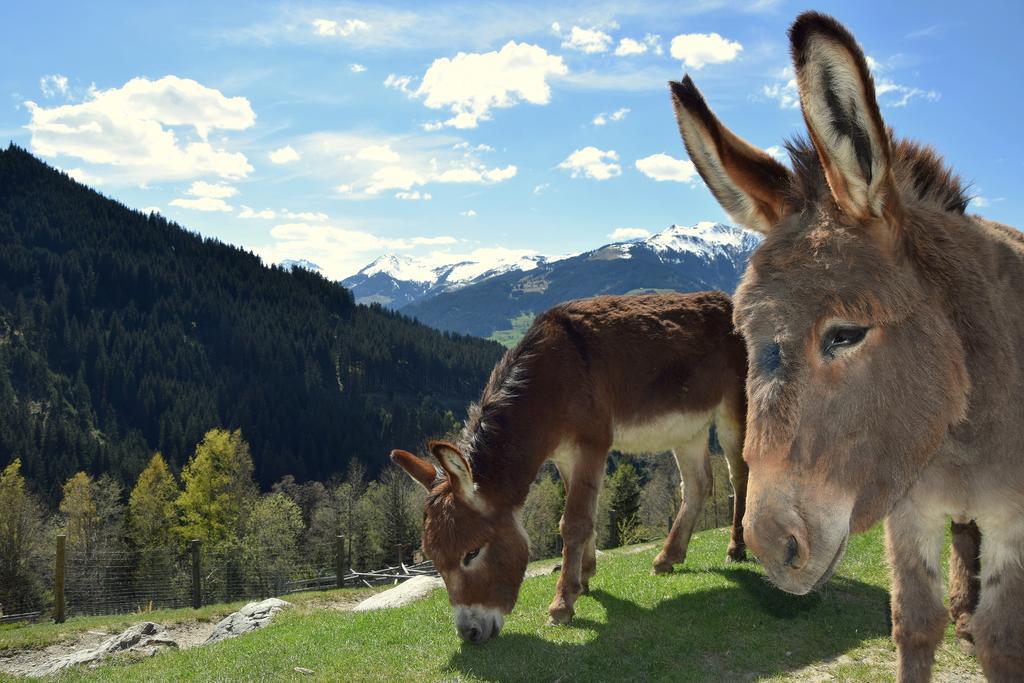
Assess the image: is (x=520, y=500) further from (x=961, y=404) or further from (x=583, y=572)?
(x=961, y=404)

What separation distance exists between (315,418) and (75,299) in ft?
260

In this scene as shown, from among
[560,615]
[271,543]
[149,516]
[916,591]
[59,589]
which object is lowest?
[271,543]

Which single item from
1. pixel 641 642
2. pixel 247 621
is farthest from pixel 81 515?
pixel 641 642

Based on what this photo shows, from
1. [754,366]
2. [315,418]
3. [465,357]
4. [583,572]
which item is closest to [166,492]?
[315,418]

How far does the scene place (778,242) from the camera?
245 centimetres

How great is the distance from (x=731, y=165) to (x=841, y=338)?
0.86 metres

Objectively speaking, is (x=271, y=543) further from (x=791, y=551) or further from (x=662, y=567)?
(x=791, y=551)

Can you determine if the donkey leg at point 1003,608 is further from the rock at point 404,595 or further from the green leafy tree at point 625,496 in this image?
the green leafy tree at point 625,496

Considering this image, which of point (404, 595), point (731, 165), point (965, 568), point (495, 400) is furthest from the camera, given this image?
point (404, 595)

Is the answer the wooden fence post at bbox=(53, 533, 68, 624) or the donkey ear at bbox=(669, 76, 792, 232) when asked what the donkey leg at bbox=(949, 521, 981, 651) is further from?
the wooden fence post at bbox=(53, 533, 68, 624)

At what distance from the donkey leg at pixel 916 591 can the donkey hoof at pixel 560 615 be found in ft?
15.7

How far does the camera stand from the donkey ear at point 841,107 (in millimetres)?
1996

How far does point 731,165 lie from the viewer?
8.64 feet

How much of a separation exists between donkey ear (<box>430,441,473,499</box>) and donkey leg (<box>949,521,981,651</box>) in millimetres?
3959
